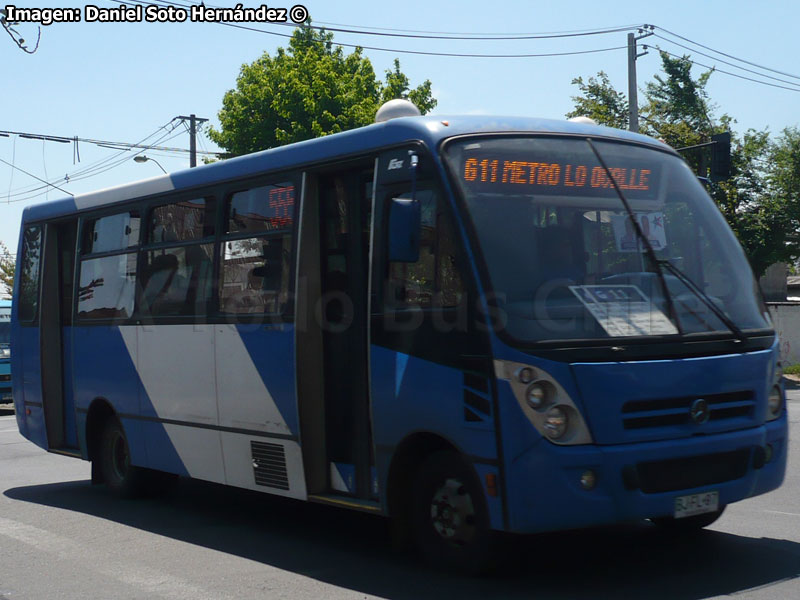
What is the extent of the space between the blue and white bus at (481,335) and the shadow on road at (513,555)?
11.7 inches

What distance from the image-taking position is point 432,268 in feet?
22.7

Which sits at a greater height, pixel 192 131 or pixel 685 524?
pixel 192 131

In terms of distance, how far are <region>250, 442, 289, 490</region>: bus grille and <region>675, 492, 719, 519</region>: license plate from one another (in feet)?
10.2

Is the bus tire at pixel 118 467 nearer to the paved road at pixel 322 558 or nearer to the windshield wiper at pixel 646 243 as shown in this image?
the paved road at pixel 322 558

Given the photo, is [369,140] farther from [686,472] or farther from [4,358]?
[4,358]

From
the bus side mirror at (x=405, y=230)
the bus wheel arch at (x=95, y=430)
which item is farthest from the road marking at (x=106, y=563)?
the bus side mirror at (x=405, y=230)

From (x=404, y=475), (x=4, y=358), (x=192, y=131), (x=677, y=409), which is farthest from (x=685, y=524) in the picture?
(x=192, y=131)

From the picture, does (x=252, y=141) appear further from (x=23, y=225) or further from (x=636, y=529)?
(x=636, y=529)

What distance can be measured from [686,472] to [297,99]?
39683 mm

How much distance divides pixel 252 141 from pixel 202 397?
3664 centimetres

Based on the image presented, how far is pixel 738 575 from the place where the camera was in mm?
6668

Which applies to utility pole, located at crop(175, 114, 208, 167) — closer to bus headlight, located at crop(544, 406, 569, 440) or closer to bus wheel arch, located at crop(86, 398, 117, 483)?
bus wheel arch, located at crop(86, 398, 117, 483)

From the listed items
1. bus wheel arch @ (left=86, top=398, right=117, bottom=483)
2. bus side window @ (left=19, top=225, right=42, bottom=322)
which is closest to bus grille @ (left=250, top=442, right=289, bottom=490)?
bus wheel arch @ (left=86, top=398, right=117, bottom=483)

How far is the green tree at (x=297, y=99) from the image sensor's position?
44062 millimetres
